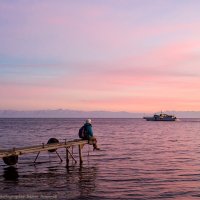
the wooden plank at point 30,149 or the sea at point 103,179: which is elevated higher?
the wooden plank at point 30,149

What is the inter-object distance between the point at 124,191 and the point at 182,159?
1598cm

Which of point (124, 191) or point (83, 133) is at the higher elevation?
point (83, 133)

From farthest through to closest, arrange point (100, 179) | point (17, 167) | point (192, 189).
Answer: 1. point (17, 167)
2. point (100, 179)
3. point (192, 189)

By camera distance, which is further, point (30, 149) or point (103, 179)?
point (30, 149)

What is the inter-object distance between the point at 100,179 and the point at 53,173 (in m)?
4.49

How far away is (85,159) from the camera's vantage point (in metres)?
35.4

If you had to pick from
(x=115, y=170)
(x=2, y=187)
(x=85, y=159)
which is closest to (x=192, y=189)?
(x=115, y=170)

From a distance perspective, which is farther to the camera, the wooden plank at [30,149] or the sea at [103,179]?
the wooden plank at [30,149]

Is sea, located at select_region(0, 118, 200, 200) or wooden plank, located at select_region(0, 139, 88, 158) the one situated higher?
wooden plank, located at select_region(0, 139, 88, 158)

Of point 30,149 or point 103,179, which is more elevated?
point 30,149

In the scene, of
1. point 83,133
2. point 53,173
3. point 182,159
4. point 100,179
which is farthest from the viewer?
point 182,159

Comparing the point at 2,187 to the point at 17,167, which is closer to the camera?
the point at 2,187

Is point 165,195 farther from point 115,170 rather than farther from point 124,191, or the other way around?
point 115,170

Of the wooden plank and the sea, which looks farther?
the wooden plank
